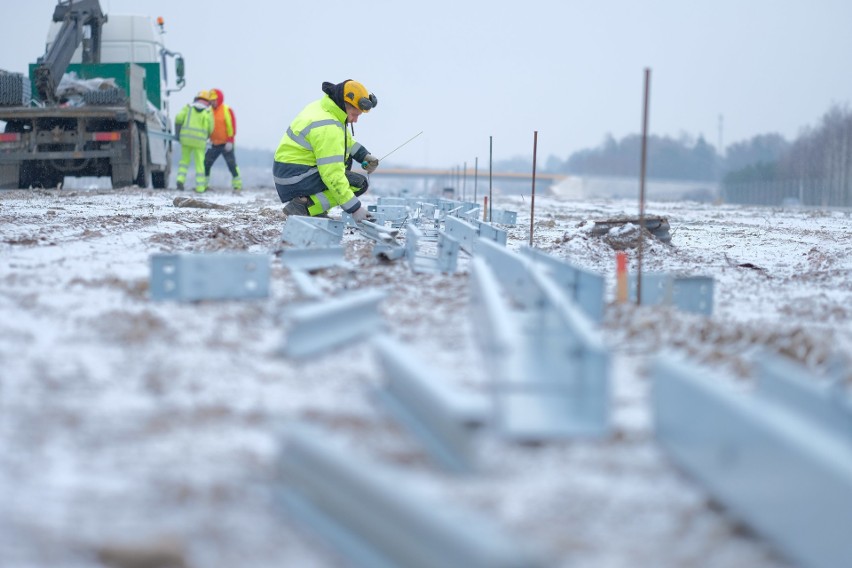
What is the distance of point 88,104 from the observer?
18328 mm

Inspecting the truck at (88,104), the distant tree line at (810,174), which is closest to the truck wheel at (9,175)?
the truck at (88,104)

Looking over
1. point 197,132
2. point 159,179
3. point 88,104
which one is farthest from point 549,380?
point 159,179

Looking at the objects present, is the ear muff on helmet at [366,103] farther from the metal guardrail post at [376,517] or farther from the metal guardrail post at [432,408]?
the metal guardrail post at [376,517]

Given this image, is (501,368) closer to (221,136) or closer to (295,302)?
(295,302)

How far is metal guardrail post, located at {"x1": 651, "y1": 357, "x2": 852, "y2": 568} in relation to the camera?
7.36ft

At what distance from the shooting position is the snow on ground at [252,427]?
245 centimetres

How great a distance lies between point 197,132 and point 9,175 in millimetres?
3734

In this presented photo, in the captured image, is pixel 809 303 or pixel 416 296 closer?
pixel 416 296

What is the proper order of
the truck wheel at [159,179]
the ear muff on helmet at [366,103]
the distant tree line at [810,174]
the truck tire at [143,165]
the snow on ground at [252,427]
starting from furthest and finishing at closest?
the distant tree line at [810,174]
the truck wheel at [159,179]
the truck tire at [143,165]
the ear muff on helmet at [366,103]
the snow on ground at [252,427]

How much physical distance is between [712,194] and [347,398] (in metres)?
122

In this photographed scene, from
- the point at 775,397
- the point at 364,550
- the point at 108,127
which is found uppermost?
the point at 108,127

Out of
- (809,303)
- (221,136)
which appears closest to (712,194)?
(221,136)

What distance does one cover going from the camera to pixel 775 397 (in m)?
3.19

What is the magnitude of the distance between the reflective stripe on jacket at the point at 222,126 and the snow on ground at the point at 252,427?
570 inches
